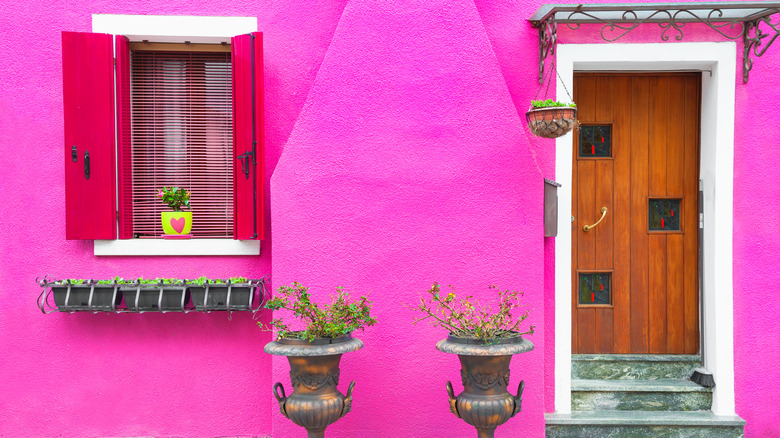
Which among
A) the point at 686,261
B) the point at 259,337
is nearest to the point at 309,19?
the point at 259,337

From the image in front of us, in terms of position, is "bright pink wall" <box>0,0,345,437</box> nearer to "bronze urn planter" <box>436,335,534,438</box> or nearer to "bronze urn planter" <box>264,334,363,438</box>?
"bronze urn planter" <box>264,334,363,438</box>

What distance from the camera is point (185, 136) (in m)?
4.38

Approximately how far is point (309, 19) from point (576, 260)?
2.65 meters

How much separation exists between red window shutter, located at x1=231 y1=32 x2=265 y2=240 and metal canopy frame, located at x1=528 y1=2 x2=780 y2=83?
1.96m

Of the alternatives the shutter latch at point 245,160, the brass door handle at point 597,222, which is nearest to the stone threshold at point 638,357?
the brass door handle at point 597,222

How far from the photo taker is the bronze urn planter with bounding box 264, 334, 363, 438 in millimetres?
3381

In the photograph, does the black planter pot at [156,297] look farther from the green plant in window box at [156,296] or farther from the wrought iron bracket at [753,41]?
the wrought iron bracket at [753,41]

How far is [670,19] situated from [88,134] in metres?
3.92

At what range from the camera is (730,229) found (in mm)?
4137

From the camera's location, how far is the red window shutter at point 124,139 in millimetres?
4160

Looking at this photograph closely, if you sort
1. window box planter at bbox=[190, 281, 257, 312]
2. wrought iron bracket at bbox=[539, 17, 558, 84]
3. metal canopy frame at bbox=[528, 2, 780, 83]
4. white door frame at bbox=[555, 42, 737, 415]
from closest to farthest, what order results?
metal canopy frame at bbox=[528, 2, 780, 83] < wrought iron bracket at bbox=[539, 17, 558, 84] < window box planter at bbox=[190, 281, 257, 312] < white door frame at bbox=[555, 42, 737, 415]

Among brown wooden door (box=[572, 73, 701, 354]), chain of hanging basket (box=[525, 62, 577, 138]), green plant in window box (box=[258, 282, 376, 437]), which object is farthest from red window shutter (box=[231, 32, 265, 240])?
brown wooden door (box=[572, 73, 701, 354])

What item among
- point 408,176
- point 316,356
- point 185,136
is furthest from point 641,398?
point 185,136

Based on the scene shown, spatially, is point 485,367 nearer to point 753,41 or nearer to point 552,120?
point 552,120
